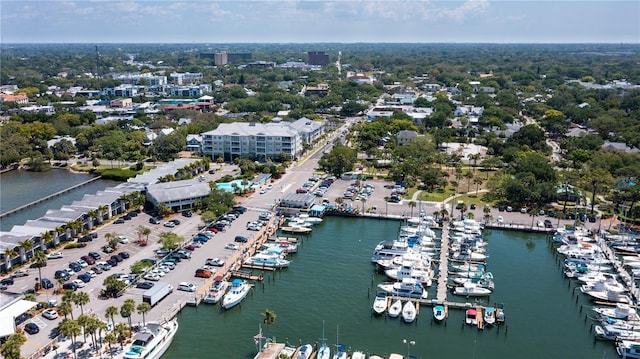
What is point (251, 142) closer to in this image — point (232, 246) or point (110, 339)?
point (232, 246)

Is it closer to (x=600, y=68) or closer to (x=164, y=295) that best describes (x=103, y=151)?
(x=164, y=295)

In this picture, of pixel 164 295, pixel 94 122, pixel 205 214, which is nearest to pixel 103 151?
pixel 94 122

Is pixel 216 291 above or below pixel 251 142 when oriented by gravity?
below

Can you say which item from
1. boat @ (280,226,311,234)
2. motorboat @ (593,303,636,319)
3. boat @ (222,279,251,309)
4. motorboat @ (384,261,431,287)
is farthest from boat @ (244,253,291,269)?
motorboat @ (593,303,636,319)

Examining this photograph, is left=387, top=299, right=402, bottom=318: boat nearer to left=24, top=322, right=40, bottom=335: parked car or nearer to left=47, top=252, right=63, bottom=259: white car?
left=24, top=322, right=40, bottom=335: parked car

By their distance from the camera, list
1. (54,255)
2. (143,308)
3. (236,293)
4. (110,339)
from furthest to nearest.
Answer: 1. (54,255)
2. (236,293)
3. (143,308)
4. (110,339)

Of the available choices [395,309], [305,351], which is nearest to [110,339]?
[305,351]
